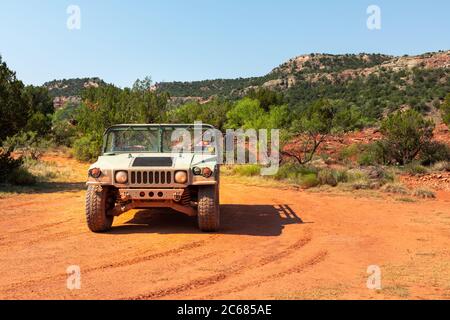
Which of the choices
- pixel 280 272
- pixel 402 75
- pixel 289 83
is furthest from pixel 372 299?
pixel 289 83

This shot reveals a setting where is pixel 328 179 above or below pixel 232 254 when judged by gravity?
below

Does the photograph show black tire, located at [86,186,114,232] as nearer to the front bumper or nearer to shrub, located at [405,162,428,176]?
the front bumper

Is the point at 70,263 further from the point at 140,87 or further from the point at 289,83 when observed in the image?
the point at 289,83

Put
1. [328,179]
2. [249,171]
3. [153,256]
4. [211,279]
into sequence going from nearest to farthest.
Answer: [211,279], [153,256], [328,179], [249,171]

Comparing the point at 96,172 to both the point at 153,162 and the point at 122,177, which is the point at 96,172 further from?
the point at 153,162

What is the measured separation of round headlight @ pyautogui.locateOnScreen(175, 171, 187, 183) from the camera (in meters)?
7.18

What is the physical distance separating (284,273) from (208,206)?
225cm

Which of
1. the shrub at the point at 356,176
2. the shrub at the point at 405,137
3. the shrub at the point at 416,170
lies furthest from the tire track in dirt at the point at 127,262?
the shrub at the point at 405,137

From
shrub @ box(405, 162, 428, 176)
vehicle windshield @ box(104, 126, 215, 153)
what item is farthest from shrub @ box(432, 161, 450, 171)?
vehicle windshield @ box(104, 126, 215, 153)

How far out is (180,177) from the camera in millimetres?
7184

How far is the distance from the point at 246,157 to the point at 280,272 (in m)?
20.9

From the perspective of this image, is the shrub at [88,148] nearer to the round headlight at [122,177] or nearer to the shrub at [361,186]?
the shrub at [361,186]

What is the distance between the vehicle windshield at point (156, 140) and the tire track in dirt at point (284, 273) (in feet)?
10.3

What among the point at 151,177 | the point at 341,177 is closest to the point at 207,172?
the point at 151,177
